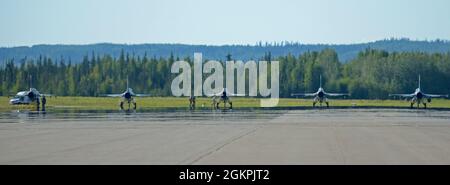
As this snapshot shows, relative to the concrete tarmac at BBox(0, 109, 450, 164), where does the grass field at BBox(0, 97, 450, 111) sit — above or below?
below

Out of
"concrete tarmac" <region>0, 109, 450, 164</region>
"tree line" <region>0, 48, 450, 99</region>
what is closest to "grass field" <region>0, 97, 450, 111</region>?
"tree line" <region>0, 48, 450, 99</region>

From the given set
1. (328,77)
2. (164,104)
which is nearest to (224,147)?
(164,104)

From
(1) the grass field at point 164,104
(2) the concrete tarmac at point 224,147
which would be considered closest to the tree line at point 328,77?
(1) the grass field at point 164,104

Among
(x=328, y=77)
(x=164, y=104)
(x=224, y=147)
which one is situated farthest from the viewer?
(x=328, y=77)

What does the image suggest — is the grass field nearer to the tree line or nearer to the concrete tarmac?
the tree line

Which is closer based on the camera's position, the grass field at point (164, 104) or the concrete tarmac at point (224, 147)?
the concrete tarmac at point (224, 147)

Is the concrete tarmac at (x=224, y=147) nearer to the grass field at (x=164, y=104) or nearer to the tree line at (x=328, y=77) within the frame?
the grass field at (x=164, y=104)

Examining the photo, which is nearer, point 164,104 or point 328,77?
point 164,104

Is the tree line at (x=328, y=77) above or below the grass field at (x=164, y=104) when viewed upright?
above

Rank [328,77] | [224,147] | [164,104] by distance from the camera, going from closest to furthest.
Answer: [224,147] → [164,104] → [328,77]

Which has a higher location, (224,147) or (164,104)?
(224,147)

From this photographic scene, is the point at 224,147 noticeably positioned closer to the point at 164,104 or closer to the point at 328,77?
the point at 164,104
